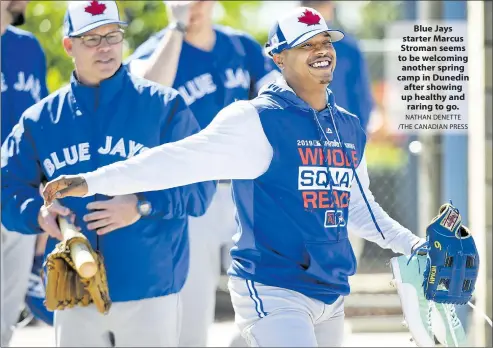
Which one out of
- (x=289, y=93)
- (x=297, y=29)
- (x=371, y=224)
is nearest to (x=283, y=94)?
(x=289, y=93)

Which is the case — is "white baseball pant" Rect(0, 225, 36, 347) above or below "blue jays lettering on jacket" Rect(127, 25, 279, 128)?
below

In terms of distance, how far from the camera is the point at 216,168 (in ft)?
14.1

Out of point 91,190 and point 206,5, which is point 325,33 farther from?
point 206,5

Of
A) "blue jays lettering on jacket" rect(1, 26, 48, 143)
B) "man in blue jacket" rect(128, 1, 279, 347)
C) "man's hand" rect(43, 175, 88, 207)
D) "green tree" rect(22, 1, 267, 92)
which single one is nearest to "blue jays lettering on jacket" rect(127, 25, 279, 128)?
"man in blue jacket" rect(128, 1, 279, 347)

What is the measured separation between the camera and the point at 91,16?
5.08 m

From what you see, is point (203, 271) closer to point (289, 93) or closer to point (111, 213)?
point (111, 213)

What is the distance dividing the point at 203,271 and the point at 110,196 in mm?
1216

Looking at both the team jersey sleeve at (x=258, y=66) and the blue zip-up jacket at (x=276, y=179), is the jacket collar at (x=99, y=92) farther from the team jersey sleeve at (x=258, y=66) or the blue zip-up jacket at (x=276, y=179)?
the team jersey sleeve at (x=258, y=66)

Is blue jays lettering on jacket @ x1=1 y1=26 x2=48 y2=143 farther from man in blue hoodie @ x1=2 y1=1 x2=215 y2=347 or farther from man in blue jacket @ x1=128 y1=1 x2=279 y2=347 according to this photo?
man in blue hoodie @ x1=2 y1=1 x2=215 y2=347

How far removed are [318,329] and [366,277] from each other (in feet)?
10.5

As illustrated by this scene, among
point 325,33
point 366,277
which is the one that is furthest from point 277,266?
point 366,277

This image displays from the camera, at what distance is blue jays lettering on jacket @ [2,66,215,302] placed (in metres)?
4.93

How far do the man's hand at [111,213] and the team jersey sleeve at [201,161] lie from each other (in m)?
0.57

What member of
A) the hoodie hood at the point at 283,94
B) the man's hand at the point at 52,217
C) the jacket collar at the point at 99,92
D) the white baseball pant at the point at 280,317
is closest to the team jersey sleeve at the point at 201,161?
the hoodie hood at the point at 283,94
